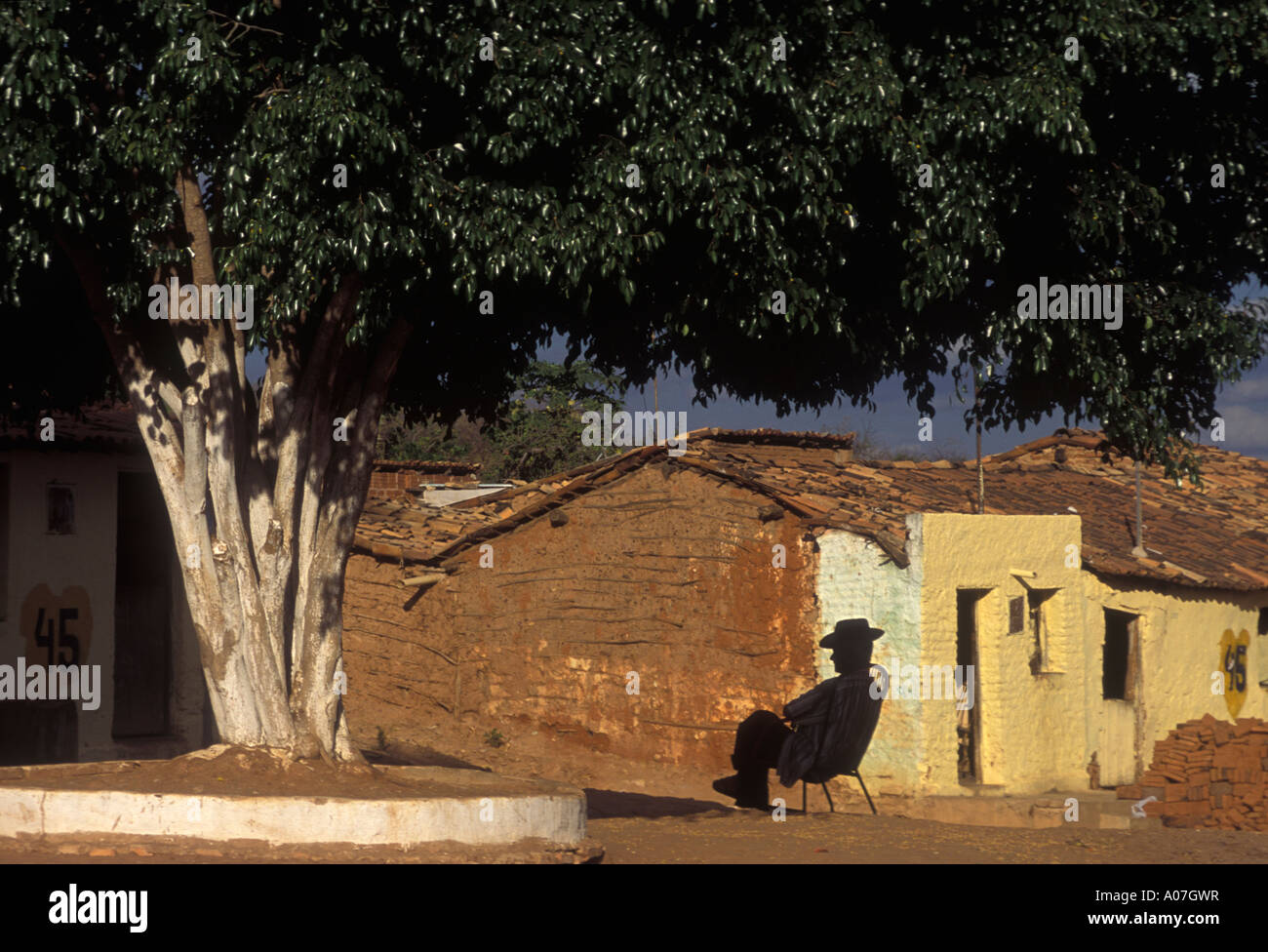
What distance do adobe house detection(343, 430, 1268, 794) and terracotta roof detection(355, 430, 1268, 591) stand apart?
0.20 ft

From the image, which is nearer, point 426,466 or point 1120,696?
point 1120,696

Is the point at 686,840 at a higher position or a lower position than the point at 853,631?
lower

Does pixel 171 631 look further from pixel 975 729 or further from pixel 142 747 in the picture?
pixel 975 729

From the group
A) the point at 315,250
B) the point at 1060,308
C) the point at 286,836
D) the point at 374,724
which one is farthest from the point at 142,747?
the point at 1060,308

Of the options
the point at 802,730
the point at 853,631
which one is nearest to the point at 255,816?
the point at 802,730

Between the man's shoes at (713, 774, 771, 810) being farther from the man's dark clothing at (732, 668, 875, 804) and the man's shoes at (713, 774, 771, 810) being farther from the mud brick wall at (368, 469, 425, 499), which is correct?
the mud brick wall at (368, 469, 425, 499)

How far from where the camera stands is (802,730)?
53.9 feet

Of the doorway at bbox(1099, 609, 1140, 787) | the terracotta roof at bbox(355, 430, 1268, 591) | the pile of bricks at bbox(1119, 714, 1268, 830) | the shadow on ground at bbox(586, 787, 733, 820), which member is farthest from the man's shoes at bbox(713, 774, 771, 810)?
the doorway at bbox(1099, 609, 1140, 787)

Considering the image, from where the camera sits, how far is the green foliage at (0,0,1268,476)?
8180mm

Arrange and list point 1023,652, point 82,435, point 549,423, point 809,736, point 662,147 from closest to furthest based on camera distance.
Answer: point 662,147 → point 82,435 → point 809,736 → point 1023,652 → point 549,423

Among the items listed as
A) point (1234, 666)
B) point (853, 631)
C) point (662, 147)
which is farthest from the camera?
point (1234, 666)

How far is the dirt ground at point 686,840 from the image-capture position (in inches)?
344

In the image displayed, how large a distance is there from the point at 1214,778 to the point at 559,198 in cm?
1153

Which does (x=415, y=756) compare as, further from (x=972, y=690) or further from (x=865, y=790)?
(x=972, y=690)
